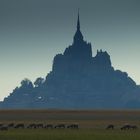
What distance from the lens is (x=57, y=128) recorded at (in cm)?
7912

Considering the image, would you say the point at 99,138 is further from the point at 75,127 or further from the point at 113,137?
the point at 75,127

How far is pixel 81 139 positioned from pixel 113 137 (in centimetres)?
409

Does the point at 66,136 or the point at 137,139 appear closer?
the point at 137,139

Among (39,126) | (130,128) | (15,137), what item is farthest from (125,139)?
(39,126)

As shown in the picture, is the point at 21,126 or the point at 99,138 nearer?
the point at 99,138

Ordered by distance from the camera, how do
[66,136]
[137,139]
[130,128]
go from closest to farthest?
[137,139]
[66,136]
[130,128]

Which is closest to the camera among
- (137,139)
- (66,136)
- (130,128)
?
(137,139)

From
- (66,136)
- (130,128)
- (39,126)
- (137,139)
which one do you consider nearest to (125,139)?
(137,139)

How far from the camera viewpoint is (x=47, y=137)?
6141cm

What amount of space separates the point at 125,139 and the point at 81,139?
13.6 feet

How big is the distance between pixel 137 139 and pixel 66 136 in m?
7.99

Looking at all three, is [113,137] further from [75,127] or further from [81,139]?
[75,127]

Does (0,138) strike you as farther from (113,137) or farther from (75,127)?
(75,127)

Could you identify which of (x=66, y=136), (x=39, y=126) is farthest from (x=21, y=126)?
(x=66, y=136)
